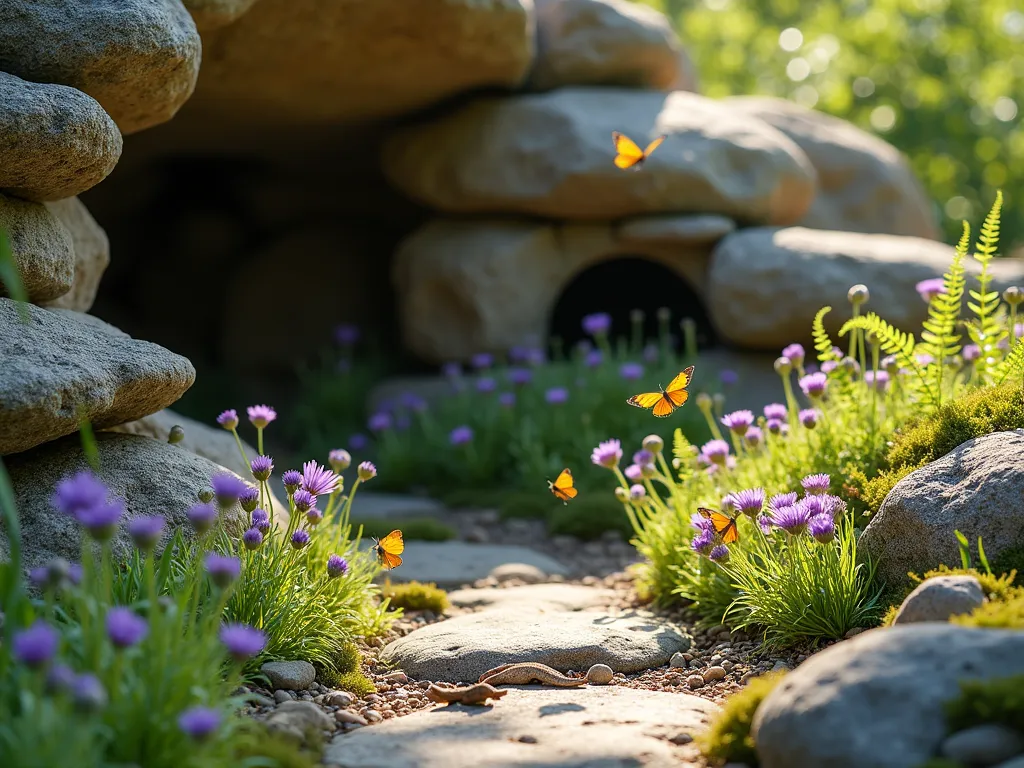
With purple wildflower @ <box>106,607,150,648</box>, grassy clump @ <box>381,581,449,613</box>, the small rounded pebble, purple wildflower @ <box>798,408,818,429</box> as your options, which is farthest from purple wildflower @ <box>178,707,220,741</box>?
purple wildflower @ <box>798,408,818,429</box>

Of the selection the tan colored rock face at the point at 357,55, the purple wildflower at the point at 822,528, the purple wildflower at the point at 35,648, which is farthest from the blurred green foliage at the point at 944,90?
the purple wildflower at the point at 35,648

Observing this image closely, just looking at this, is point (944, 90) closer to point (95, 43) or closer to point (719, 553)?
point (719, 553)

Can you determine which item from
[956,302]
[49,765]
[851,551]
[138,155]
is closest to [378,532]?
[851,551]

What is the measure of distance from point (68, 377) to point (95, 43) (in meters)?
1.39

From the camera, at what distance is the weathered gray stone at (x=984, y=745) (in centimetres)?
224

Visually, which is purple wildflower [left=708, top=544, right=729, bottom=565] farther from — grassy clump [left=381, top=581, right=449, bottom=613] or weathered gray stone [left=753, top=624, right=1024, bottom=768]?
grassy clump [left=381, top=581, right=449, bottom=613]

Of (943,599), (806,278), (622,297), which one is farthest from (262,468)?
(622,297)

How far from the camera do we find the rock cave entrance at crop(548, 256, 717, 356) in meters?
9.55

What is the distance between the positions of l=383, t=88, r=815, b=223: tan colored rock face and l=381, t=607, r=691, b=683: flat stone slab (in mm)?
4430

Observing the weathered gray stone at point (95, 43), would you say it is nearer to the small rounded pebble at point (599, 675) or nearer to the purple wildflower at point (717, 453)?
the purple wildflower at point (717, 453)

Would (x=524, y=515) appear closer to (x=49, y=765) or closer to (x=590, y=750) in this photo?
(x=590, y=750)

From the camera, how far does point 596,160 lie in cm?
761

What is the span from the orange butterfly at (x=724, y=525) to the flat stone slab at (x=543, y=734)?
60 cm

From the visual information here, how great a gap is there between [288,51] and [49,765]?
5.52 meters
